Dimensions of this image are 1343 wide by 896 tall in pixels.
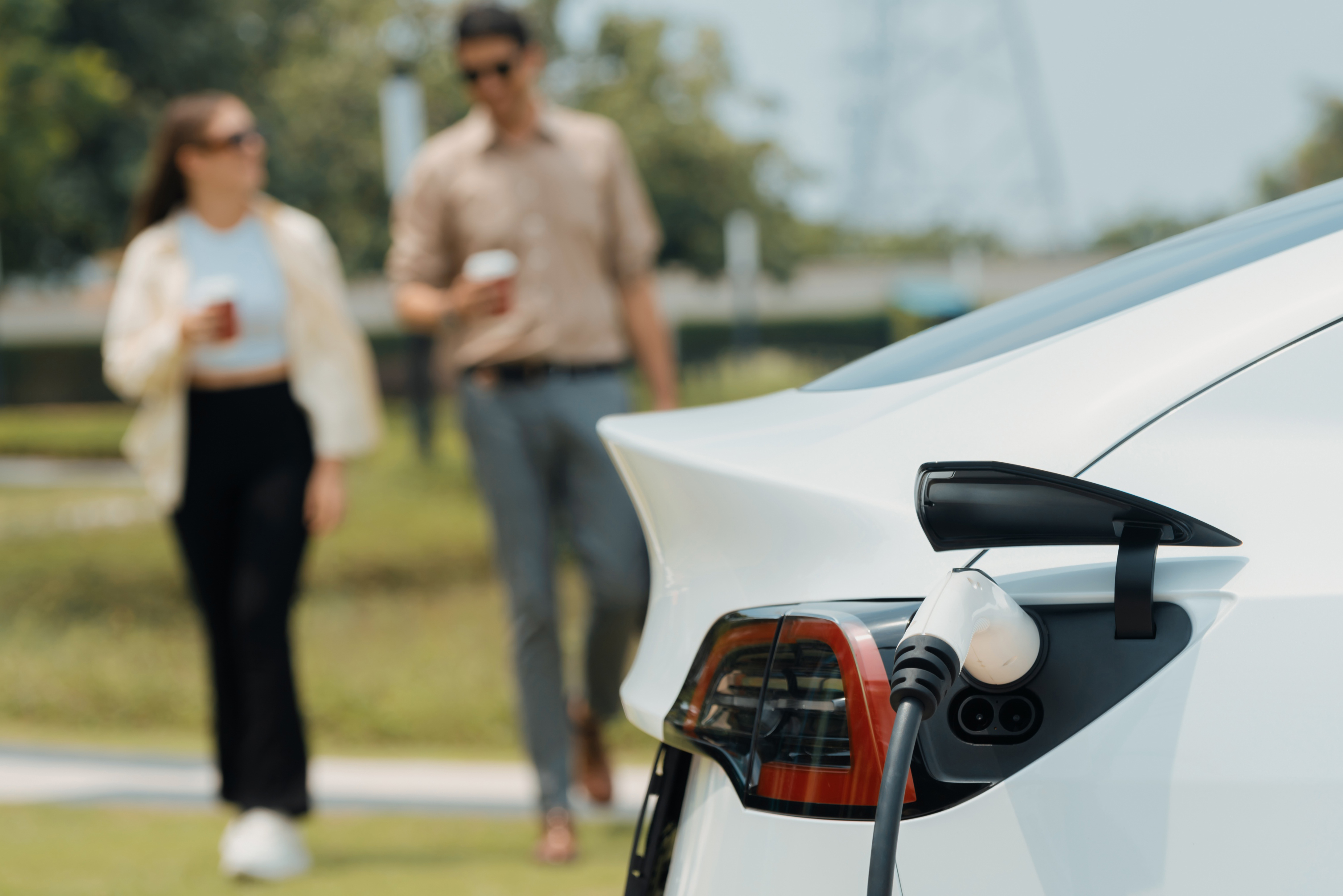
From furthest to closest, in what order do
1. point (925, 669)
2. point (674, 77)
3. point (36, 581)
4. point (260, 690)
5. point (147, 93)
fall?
point (147, 93) → point (674, 77) → point (36, 581) → point (260, 690) → point (925, 669)

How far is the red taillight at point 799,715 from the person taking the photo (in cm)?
118

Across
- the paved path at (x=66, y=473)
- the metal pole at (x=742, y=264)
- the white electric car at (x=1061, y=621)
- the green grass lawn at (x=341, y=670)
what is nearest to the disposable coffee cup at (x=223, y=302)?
the green grass lawn at (x=341, y=670)

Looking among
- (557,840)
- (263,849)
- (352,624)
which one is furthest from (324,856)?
(352,624)

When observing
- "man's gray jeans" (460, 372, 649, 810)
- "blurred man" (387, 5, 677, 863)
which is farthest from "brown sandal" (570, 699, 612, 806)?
"man's gray jeans" (460, 372, 649, 810)

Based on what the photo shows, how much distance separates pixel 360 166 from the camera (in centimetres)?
1048

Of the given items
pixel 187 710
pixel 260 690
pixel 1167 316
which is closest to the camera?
pixel 1167 316

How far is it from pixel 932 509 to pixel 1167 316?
0.34 metres

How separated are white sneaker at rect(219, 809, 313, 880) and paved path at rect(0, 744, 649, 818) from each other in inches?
29.9

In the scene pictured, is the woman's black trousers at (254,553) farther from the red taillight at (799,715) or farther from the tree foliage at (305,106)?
the tree foliage at (305,106)

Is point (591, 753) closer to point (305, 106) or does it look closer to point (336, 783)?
point (336, 783)

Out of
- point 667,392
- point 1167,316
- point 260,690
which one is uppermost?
point 1167,316

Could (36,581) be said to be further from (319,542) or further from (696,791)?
(696,791)

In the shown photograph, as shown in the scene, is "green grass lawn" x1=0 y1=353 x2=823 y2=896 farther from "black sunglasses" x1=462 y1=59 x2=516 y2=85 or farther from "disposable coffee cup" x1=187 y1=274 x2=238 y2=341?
"black sunglasses" x1=462 y1=59 x2=516 y2=85

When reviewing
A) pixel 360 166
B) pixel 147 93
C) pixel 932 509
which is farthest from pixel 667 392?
pixel 147 93
